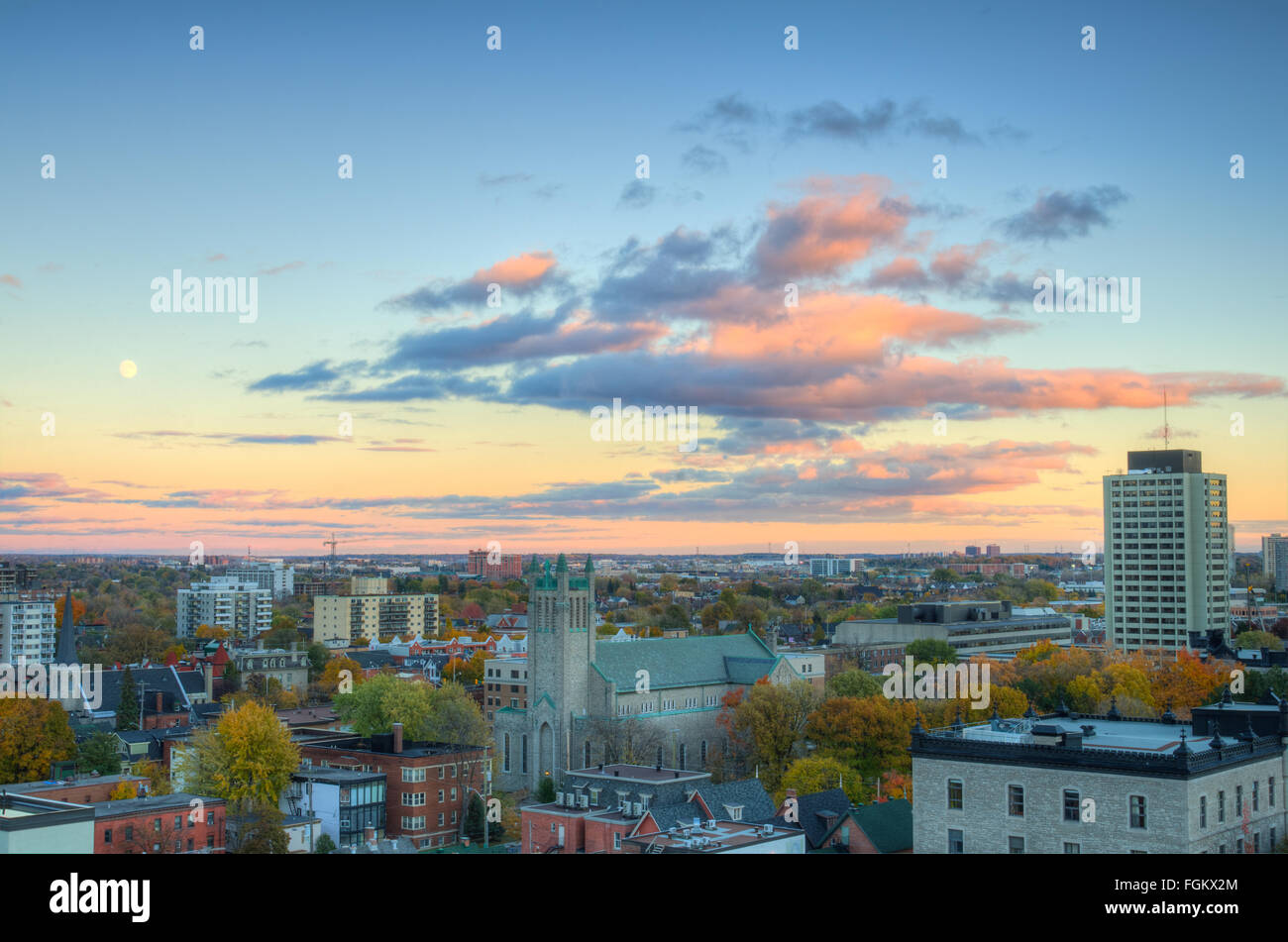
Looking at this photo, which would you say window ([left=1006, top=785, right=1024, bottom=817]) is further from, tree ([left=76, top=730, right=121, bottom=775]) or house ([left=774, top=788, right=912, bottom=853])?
tree ([left=76, top=730, right=121, bottom=775])

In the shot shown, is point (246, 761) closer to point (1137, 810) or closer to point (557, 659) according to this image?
point (557, 659)

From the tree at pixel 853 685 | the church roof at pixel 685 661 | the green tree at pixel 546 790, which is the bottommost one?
the green tree at pixel 546 790

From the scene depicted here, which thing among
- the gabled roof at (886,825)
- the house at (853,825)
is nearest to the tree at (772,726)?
the house at (853,825)

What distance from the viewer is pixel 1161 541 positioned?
142 m

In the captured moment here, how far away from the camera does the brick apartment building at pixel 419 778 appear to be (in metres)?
66.1

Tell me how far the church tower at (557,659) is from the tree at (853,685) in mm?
19206

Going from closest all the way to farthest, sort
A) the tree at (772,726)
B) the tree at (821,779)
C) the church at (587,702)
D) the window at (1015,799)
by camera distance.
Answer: the window at (1015,799) → the tree at (821,779) → the tree at (772,726) → the church at (587,702)

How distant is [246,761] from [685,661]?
137 ft

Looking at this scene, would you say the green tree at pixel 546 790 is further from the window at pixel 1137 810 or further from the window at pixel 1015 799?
the window at pixel 1137 810

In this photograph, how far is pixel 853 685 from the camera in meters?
93.4

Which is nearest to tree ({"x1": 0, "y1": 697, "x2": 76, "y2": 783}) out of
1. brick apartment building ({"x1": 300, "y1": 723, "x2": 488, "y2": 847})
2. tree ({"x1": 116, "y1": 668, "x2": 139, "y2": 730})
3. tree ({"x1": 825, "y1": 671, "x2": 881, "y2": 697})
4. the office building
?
tree ({"x1": 116, "y1": 668, "x2": 139, "y2": 730})
